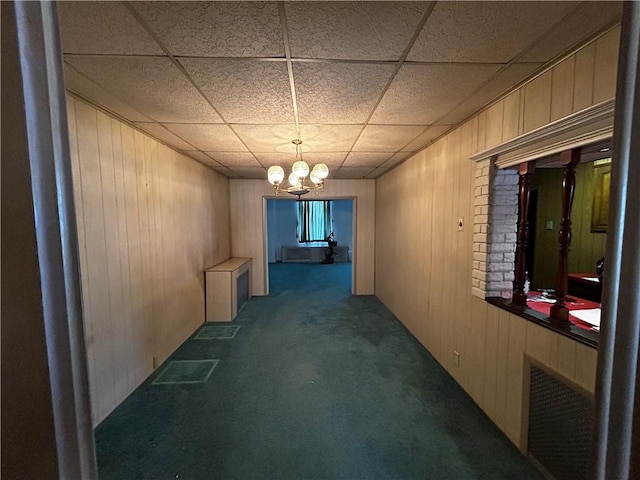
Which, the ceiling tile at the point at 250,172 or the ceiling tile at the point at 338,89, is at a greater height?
the ceiling tile at the point at 338,89

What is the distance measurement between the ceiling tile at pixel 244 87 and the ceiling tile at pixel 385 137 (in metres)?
0.82

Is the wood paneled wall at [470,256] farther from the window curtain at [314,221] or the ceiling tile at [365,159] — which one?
the window curtain at [314,221]

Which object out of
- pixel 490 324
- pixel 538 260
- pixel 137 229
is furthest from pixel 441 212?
pixel 137 229

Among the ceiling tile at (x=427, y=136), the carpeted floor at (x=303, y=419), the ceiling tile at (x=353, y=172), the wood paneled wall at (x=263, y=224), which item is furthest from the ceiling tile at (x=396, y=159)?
the carpeted floor at (x=303, y=419)

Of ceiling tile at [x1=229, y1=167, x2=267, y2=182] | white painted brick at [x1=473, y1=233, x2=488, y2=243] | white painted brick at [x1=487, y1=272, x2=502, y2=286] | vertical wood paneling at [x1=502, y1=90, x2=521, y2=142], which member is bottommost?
white painted brick at [x1=487, y1=272, x2=502, y2=286]

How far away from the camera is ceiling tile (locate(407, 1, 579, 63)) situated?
107 centimetres

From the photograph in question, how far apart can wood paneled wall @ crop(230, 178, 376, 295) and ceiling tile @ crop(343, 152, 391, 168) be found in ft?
4.08

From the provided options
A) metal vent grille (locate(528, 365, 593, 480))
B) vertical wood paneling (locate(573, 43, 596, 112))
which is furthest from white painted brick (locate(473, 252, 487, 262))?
vertical wood paneling (locate(573, 43, 596, 112))

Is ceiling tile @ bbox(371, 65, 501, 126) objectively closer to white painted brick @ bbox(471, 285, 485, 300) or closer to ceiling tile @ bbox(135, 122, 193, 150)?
white painted brick @ bbox(471, 285, 485, 300)

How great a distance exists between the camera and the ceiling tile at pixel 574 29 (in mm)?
1073

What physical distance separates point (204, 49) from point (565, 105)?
1.90 meters

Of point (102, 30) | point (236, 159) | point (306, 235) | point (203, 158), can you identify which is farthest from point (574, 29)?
point (306, 235)

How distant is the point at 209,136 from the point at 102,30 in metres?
1.50

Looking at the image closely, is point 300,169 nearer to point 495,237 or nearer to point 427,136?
point 427,136
